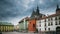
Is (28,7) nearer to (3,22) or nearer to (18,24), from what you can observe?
(18,24)

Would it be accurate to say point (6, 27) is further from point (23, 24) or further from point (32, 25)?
point (32, 25)

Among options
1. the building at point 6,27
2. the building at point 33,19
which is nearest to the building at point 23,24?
the building at point 33,19

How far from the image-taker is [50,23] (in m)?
3.76

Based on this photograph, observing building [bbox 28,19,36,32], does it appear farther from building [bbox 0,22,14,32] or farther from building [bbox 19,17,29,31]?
building [bbox 0,22,14,32]

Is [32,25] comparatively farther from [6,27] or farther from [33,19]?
[6,27]

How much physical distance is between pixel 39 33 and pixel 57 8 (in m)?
0.79

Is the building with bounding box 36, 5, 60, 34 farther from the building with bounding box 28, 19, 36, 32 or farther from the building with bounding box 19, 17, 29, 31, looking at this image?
the building with bounding box 19, 17, 29, 31

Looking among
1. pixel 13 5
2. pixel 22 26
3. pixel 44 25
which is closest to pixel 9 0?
pixel 13 5

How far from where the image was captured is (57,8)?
3812mm

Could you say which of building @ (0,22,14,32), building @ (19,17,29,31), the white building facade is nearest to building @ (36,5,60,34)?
the white building facade

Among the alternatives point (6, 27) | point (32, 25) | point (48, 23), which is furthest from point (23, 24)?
point (48, 23)

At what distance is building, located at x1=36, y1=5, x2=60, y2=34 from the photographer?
3718 millimetres

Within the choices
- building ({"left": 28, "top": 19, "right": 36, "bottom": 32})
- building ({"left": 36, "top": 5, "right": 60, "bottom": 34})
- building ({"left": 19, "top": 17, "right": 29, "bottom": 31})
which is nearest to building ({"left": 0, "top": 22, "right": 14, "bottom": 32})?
building ({"left": 19, "top": 17, "right": 29, "bottom": 31})

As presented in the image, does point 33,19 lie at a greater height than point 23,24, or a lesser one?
greater
